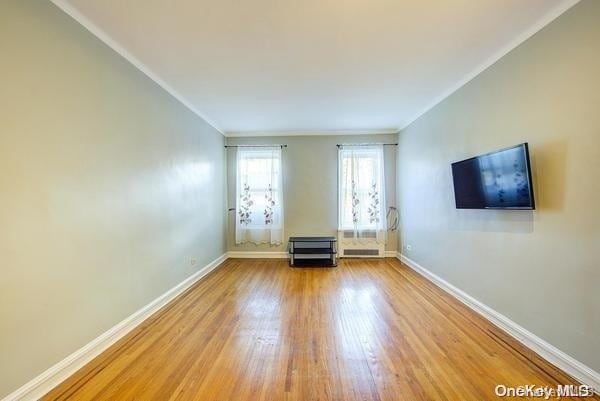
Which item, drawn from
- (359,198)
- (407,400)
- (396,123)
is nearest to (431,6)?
(407,400)

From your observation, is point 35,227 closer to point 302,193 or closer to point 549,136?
point 549,136

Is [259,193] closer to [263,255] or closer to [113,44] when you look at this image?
[263,255]

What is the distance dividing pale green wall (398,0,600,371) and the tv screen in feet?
0.38

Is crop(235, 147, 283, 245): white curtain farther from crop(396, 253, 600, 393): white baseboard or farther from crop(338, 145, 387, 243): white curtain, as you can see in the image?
crop(396, 253, 600, 393): white baseboard

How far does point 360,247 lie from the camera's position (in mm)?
5191

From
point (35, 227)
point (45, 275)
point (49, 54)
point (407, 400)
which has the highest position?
point (49, 54)

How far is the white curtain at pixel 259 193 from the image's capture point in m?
5.16

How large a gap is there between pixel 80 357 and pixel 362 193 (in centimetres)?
454

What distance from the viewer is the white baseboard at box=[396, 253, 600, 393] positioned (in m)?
1.66

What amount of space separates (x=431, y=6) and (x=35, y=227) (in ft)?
10.1

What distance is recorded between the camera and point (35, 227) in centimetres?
161

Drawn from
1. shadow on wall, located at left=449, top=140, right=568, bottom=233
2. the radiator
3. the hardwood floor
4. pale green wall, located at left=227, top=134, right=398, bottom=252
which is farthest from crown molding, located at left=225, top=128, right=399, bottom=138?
the hardwood floor

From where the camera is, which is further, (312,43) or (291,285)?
(291,285)

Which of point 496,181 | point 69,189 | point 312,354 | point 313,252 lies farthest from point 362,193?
point 69,189
